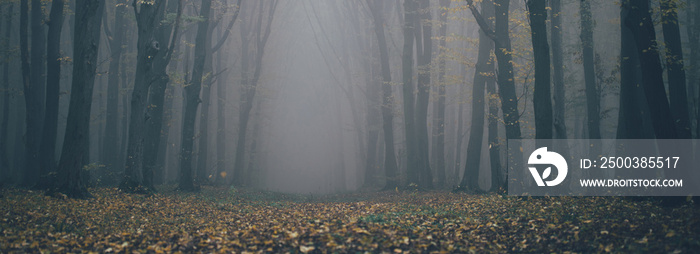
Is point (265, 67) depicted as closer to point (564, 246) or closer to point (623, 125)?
point (623, 125)

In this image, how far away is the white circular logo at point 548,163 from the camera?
12.5 m

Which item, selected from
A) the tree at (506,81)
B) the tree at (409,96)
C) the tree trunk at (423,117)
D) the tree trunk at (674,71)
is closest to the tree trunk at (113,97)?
the tree at (409,96)

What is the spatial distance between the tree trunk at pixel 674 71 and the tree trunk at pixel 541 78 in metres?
2.54

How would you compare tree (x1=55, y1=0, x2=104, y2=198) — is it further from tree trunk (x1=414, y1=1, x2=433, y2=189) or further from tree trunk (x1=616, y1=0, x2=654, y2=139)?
tree trunk (x1=616, y1=0, x2=654, y2=139)

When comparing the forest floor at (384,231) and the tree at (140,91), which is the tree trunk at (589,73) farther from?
the tree at (140,91)

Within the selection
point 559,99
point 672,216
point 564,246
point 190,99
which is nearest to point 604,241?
point 564,246

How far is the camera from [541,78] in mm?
11688

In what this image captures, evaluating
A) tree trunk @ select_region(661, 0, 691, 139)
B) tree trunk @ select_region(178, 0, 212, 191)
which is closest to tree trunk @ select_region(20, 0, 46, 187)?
tree trunk @ select_region(178, 0, 212, 191)

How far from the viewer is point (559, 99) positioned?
14969 millimetres

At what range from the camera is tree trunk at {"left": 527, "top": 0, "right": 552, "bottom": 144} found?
11648 mm

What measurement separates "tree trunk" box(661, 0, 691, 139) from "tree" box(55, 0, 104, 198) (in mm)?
13854

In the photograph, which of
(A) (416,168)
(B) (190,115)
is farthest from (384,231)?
(A) (416,168)

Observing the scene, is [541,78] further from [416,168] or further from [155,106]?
[155,106]

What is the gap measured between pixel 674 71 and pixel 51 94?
57.6 feet
